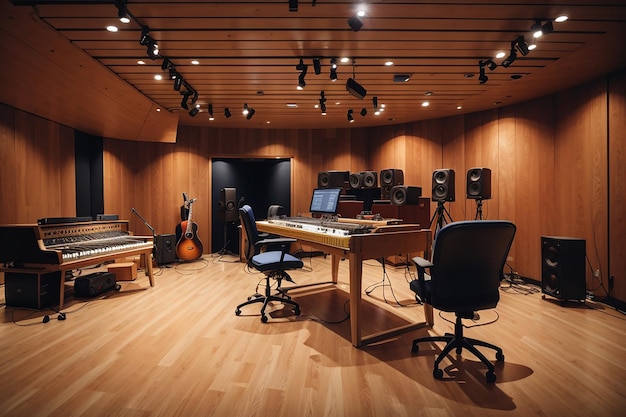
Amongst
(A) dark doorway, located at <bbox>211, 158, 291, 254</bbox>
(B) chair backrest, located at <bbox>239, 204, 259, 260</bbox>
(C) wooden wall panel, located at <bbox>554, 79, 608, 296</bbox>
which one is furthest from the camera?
(A) dark doorway, located at <bbox>211, 158, 291, 254</bbox>

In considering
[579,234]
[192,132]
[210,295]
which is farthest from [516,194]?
[192,132]

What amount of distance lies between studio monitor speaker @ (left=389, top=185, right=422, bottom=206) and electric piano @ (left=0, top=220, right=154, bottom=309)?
12.8 feet

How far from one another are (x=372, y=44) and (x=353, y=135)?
380cm

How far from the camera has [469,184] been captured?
464 centimetres

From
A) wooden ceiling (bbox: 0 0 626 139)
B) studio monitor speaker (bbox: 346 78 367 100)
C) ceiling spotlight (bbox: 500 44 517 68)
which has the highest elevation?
wooden ceiling (bbox: 0 0 626 139)

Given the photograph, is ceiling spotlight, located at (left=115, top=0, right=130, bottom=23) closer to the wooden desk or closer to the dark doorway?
the wooden desk

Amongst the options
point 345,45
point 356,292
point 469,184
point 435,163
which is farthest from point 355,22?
point 435,163

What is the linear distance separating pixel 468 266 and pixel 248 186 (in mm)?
5789

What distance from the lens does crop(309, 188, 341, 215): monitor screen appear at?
3.67 metres

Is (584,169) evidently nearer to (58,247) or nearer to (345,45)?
(345,45)

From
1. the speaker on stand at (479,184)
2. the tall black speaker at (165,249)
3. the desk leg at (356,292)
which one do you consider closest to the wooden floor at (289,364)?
the desk leg at (356,292)

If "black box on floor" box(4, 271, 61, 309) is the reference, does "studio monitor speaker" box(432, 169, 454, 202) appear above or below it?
above

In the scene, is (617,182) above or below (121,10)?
below

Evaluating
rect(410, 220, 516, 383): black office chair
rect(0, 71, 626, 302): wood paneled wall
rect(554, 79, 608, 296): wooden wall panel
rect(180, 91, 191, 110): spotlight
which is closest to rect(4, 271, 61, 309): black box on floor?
rect(0, 71, 626, 302): wood paneled wall
